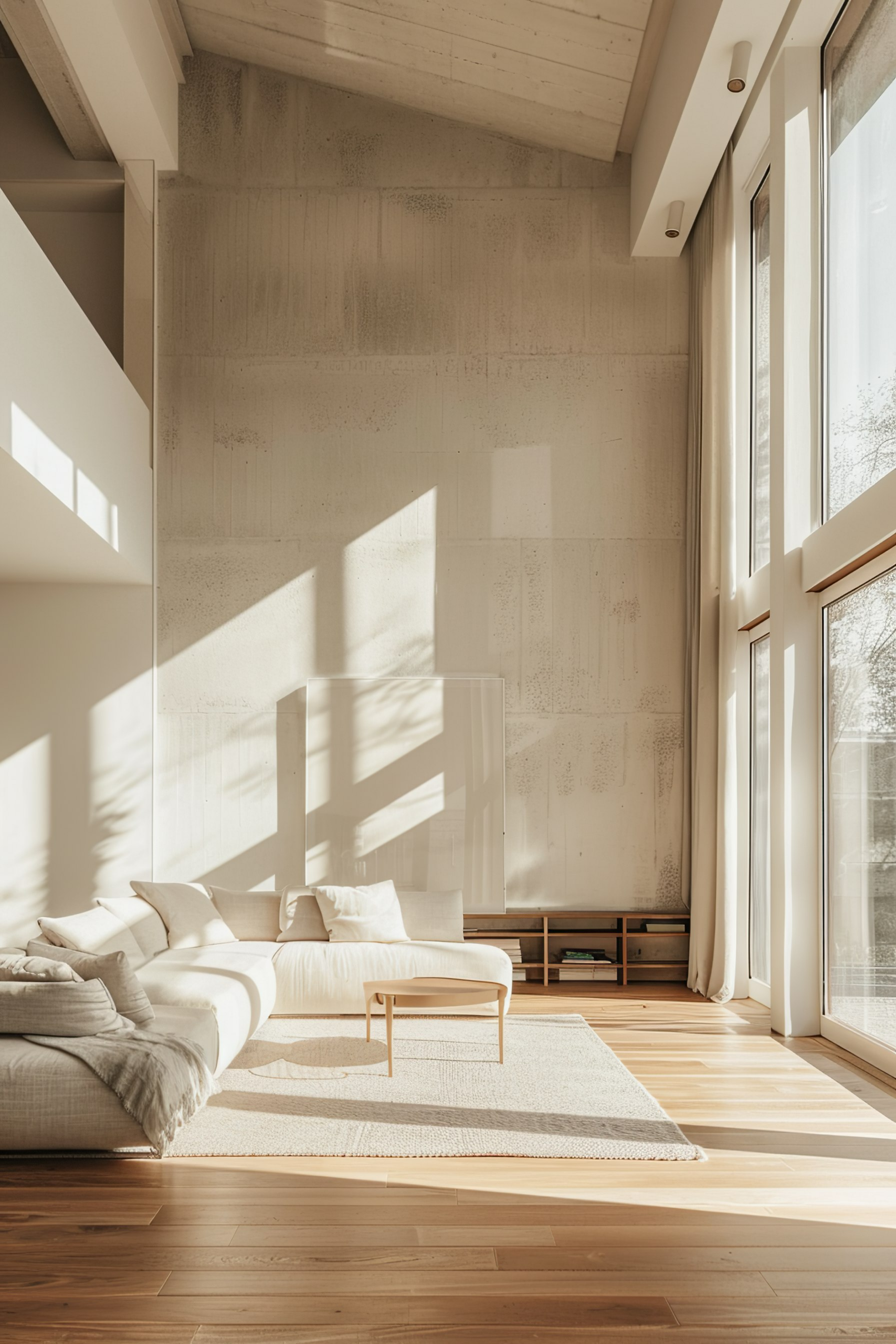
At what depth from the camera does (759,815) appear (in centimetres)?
719

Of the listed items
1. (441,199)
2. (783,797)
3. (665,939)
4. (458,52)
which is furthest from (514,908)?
(458,52)

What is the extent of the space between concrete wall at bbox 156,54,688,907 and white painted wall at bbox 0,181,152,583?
2.29 ft

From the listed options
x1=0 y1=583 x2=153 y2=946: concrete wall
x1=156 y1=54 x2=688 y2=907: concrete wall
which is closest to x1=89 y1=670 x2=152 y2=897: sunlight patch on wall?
x1=0 y1=583 x2=153 y2=946: concrete wall

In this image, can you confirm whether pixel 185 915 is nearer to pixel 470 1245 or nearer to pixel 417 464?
pixel 417 464

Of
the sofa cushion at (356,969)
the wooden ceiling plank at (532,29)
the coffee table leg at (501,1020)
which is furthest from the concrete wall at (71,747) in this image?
the wooden ceiling plank at (532,29)

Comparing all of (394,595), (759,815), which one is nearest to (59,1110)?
(759,815)

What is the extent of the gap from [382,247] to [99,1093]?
21.2 ft

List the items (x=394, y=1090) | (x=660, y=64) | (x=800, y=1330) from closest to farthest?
(x=800, y=1330)
(x=394, y=1090)
(x=660, y=64)

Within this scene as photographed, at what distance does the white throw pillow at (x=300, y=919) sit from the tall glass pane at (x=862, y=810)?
9.84 feet

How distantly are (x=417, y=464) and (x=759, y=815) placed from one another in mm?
3452

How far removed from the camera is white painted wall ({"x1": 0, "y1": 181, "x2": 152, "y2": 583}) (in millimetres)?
4969

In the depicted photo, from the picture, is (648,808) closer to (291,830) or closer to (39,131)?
(291,830)

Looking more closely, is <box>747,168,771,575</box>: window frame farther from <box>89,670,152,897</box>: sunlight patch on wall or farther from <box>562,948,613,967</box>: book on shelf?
<box>89,670,152,897</box>: sunlight patch on wall

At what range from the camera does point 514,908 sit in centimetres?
795
